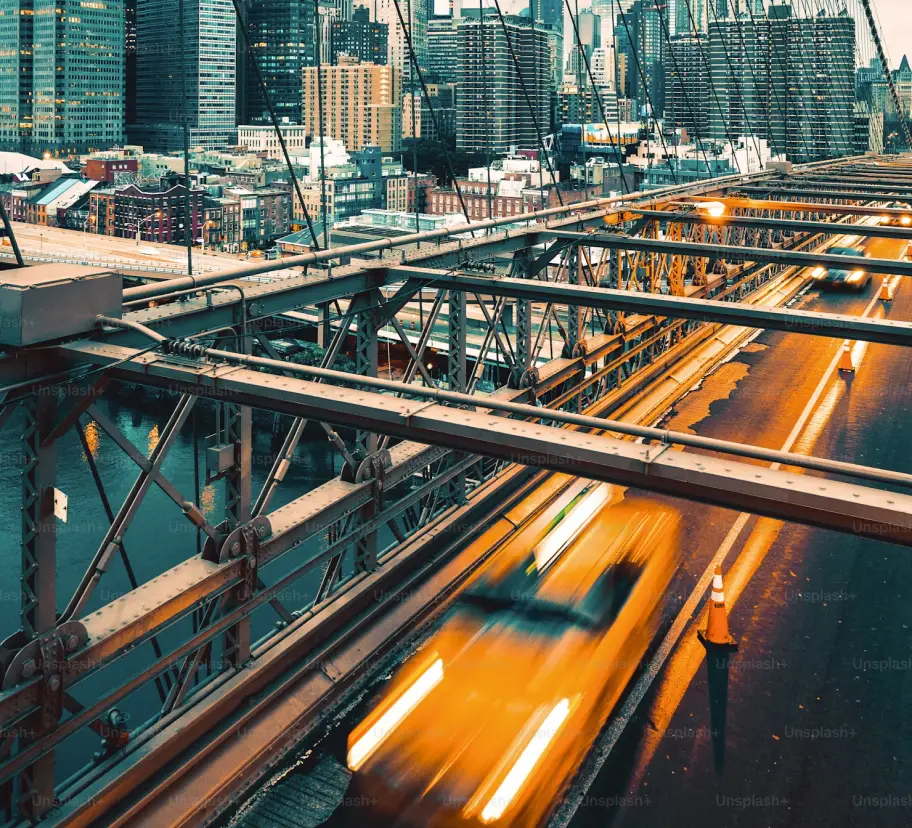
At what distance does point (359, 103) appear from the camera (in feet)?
581

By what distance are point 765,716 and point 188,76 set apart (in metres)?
166

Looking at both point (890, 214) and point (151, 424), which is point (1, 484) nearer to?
point (151, 424)

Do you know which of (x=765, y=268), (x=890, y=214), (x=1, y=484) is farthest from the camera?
(x=1, y=484)

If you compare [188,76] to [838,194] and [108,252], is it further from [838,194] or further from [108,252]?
[838,194]

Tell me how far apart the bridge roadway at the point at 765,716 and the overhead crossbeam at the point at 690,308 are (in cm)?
295

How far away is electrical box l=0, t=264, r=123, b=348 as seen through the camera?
648cm

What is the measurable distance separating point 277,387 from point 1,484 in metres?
40.2

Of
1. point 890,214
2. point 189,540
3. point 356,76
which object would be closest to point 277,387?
point 890,214

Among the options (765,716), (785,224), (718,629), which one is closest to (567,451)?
(765,716)

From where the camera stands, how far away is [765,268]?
102 feet

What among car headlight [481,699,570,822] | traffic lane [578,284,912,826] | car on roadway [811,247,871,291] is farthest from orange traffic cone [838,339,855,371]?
car headlight [481,699,570,822]

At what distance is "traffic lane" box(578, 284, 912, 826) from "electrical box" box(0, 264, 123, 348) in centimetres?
507

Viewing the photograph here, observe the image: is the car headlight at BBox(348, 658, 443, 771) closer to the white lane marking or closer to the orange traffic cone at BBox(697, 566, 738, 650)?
the white lane marking

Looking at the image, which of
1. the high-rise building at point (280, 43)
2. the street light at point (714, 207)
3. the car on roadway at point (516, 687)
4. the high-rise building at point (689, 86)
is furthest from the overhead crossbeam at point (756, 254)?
the high-rise building at point (280, 43)
